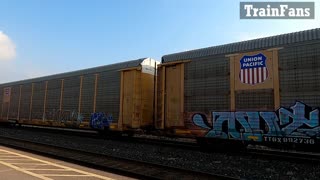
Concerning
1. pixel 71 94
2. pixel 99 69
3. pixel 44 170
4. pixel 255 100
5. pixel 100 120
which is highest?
pixel 99 69

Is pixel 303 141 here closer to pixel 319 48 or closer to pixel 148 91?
pixel 319 48

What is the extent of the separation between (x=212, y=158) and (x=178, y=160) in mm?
1254

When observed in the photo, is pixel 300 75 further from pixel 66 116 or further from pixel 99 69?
pixel 66 116

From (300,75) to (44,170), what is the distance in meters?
8.29

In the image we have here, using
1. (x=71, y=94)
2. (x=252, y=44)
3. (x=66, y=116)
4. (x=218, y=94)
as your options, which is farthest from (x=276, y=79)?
(x=66, y=116)

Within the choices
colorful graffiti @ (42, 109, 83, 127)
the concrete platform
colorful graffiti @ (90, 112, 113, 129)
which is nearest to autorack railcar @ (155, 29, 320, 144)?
colorful graffiti @ (90, 112, 113, 129)

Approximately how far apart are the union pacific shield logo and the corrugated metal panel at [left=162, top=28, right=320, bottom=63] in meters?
0.43

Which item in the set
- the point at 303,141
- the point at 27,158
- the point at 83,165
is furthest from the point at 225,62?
→ the point at 27,158

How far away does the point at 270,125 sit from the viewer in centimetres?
1047

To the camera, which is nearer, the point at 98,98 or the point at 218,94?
the point at 218,94

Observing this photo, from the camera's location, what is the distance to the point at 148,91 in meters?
16.5

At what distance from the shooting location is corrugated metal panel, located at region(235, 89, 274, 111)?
420 inches

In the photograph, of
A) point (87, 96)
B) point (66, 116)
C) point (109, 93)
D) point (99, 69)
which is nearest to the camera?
point (109, 93)

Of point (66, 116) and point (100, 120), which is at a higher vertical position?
point (66, 116)
